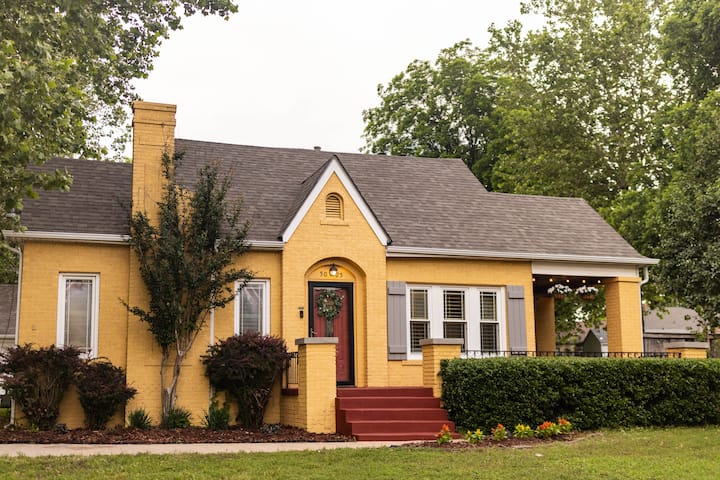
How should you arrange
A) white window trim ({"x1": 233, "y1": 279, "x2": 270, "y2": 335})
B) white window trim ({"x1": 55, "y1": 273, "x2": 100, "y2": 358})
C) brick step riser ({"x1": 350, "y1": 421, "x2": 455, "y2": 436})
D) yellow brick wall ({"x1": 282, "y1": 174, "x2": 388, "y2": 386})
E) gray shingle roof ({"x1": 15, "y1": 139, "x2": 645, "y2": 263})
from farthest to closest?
1. yellow brick wall ({"x1": 282, "y1": 174, "x2": 388, "y2": 386})
2. gray shingle roof ({"x1": 15, "y1": 139, "x2": 645, "y2": 263})
3. white window trim ({"x1": 233, "y1": 279, "x2": 270, "y2": 335})
4. white window trim ({"x1": 55, "y1": 273, "x2": 100, "y2": 358})
5. brick step riser ({"x1": 350, "y1": 421, "x2": 455, "y2": 436})

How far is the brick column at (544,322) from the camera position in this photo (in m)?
23.0

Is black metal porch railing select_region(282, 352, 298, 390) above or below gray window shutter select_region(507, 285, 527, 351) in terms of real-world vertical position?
below

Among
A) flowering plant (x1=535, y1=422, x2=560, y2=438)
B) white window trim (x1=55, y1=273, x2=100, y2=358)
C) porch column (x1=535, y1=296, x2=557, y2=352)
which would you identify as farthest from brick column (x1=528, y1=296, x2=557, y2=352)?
white window trim (x1=55, y1=273, x2=100, y2=358)

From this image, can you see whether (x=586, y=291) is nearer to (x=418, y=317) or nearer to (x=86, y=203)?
(x=418, y=317)

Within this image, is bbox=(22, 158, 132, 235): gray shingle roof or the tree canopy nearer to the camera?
bbox=(22, 158, 132, 235): gray shingle roof

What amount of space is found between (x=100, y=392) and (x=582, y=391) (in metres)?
8.61

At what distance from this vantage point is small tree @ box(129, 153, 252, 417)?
15695 millimetres

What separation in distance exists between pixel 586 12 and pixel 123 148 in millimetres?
18240

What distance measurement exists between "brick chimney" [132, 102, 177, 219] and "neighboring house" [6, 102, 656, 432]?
0.08ft

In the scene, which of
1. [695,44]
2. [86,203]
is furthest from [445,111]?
[86,203]

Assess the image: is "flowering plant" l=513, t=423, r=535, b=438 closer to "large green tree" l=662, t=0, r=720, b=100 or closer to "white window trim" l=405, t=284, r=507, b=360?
"white window trim" l=405, t=284, r=507, b=360

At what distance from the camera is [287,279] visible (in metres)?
17.3

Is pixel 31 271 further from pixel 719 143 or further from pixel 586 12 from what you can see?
pixel 586 12

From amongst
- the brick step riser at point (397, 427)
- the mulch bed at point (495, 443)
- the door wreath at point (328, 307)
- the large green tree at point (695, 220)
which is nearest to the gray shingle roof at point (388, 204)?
the door wreath at point (328, 307)
